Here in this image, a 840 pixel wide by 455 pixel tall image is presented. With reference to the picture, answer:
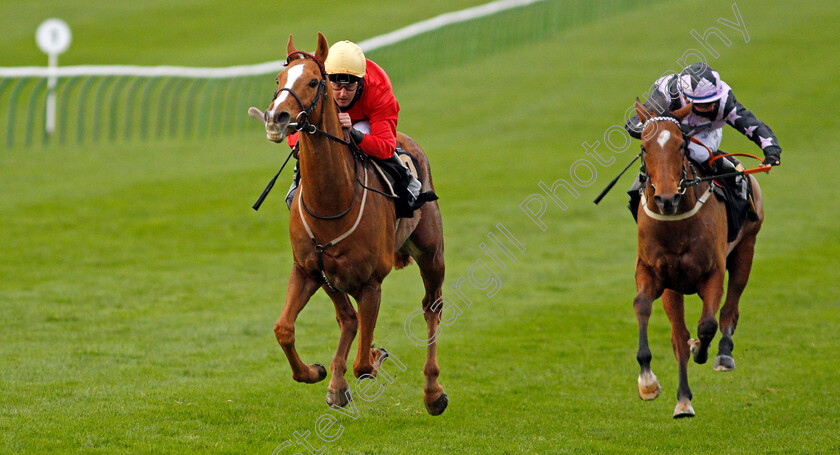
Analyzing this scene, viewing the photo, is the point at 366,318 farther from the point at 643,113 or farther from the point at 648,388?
the point at 643,113

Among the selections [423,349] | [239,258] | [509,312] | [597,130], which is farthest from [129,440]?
[597,130]

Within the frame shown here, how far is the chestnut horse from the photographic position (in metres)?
5.94

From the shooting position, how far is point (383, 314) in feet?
37.0

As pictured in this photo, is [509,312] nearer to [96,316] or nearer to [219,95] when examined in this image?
[96,316]

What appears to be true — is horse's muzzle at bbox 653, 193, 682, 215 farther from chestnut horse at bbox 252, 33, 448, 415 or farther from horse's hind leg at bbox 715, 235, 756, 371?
horse's hind leg at bbox 715, 235, 756, 371

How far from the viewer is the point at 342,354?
693cm

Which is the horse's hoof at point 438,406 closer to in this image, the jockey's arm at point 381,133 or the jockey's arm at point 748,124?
the jockey's arm at point 381,133

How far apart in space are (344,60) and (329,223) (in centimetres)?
113

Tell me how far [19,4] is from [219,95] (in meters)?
13.2

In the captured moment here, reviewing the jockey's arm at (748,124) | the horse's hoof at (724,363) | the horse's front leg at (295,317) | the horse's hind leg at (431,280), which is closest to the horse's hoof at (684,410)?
the horse's hoof at (724,363)

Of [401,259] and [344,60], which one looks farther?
[401,259]

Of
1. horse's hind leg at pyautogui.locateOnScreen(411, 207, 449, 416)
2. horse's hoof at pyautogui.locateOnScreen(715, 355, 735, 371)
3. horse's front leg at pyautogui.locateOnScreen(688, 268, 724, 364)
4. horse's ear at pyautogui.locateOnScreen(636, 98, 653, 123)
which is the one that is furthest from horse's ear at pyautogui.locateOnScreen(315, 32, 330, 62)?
horse's hoof at pyautogui.locateOnScreen(715, 355, 735, 371)

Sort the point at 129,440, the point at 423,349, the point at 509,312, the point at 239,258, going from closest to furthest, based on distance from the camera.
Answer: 1. the point at 129,440
2. the point at 423,349
3. the point at 509,312
4. the point at 239,258

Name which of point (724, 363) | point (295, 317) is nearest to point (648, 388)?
point (724, 363)
